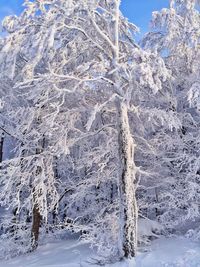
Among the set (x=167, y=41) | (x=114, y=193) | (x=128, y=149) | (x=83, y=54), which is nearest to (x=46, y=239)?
(x=114, y=193)

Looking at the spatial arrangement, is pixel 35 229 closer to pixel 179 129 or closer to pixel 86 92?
pixel 86 92

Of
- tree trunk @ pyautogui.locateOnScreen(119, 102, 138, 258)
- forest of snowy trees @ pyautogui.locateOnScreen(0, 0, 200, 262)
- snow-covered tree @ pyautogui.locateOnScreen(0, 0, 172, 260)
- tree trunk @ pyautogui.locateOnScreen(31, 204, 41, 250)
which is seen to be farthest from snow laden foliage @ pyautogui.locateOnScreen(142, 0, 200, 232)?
tree trunk @ pyautogui.locateOnScreen(31, 204, 41, 250)

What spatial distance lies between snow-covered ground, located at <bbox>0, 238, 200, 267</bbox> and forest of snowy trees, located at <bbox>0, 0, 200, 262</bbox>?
0.49 metres

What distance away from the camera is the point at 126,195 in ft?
36.2

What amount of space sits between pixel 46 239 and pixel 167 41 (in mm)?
9713

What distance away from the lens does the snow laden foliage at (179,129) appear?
505 inches

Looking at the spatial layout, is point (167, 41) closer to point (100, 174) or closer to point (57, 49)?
point (57, 49)

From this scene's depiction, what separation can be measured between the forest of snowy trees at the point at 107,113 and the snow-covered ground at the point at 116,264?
49 cm

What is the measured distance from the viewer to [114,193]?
17.7 m

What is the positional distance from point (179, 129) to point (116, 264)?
5.60 metres

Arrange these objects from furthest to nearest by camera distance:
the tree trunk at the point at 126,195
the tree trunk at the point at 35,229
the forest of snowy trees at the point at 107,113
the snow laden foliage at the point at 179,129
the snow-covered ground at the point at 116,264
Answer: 1. the tree trunk at the point at 35,229
2. the snow laden foliage at the point at 179,129
3. the forest of snowy trees at the point at 107,113
4. the tree trunk at the point at 126,195
5. the snow-covered ground at the point at 116,264

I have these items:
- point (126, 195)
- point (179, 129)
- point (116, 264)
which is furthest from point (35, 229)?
point (179, 129)

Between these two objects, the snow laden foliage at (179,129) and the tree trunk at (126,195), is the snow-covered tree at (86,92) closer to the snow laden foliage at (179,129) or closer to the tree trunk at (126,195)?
the tree trunk at (126,195)

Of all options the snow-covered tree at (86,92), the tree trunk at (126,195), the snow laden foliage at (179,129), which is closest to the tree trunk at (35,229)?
the snow-covered tree at (86,92)
